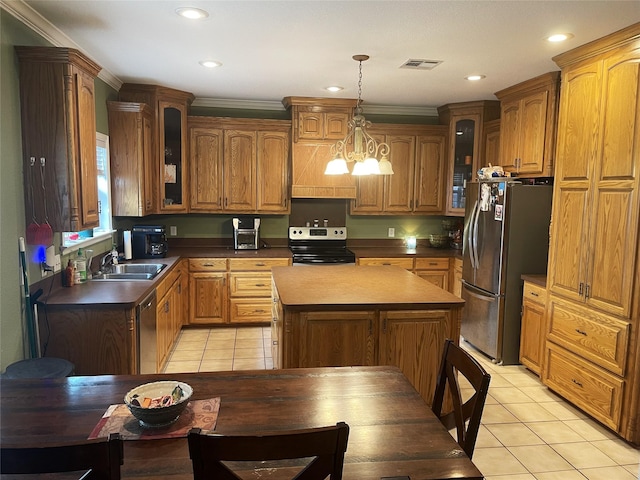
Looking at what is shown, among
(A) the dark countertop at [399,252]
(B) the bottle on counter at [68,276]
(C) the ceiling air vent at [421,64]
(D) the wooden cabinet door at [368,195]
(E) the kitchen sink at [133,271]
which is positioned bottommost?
(E) the kitchen sink at [133,271]

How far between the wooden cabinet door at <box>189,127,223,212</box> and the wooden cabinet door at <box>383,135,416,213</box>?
1.95 m

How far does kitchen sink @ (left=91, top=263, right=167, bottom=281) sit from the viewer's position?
3.85 m

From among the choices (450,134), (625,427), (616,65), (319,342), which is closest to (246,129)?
(450,134)

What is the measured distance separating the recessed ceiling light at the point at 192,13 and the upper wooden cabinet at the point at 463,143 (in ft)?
11.3

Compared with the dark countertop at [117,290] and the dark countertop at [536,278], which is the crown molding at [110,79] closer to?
the dark countertop at [117,290]

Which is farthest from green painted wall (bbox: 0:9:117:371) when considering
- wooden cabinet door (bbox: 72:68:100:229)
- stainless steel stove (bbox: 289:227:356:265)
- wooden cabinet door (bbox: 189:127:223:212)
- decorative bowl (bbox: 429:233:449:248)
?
decorative bowl (bbox: 429:233:449:248)

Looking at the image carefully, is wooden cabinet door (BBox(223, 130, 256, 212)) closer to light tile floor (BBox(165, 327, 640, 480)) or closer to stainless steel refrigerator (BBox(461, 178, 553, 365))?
light tile floor (BBox(165, 327, 640, 480))

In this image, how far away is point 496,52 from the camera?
3.40 m

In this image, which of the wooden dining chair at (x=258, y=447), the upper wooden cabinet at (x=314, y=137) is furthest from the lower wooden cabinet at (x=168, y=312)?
the wooden dining chair at (x=258, y=447)

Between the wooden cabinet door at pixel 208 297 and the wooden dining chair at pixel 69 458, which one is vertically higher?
the wooden dining chair at pixel 69 458

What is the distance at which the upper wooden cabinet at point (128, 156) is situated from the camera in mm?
4406

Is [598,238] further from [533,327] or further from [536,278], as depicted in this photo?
[533,327]

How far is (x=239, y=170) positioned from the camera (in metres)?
5.30

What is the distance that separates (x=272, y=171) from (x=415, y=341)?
303cm
